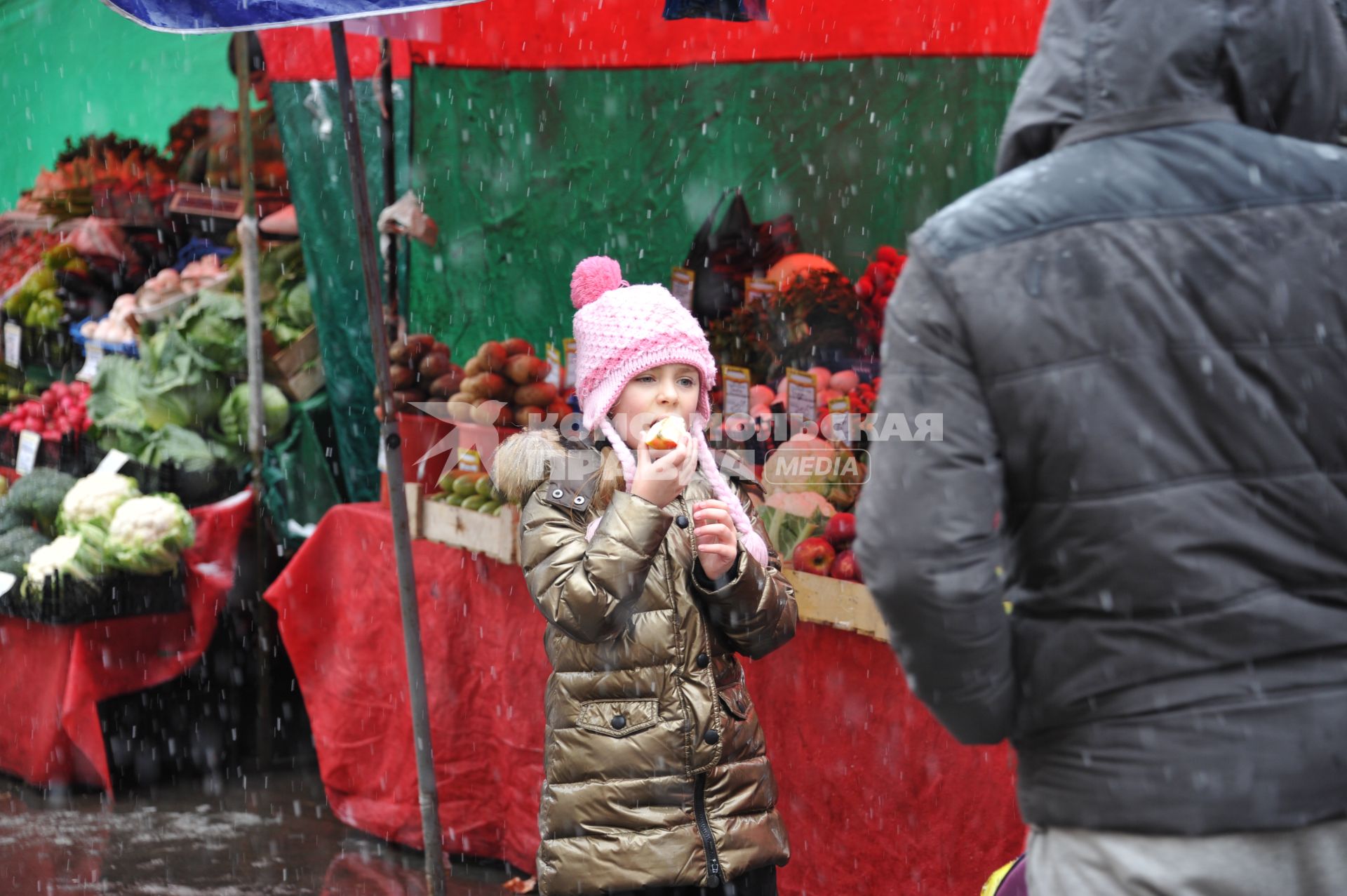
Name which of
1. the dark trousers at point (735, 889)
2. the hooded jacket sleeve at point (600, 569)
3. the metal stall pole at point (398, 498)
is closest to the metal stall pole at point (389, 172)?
the metal stall pole at point (398, 498)

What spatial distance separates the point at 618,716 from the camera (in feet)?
8.59

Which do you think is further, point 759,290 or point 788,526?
point 759,290

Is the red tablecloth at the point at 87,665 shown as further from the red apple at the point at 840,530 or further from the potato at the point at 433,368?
the red apple at the point at 840,530

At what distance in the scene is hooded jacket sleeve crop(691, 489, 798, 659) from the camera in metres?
2.62

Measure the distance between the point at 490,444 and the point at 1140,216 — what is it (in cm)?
312

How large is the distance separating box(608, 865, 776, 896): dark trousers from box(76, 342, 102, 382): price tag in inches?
200

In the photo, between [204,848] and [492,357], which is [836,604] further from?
[204,848]

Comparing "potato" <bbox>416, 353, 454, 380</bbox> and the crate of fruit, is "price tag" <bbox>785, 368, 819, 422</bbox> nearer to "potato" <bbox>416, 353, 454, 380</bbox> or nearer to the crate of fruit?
the crate of fruit

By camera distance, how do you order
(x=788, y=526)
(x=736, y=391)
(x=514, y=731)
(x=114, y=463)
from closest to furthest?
(x=788, y=526)
(x=736, y=391)
(x=514, y=731)
(x=114, y=463)

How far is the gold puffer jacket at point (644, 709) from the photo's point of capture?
101 inches

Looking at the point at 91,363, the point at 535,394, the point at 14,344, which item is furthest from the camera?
the point at 14,344

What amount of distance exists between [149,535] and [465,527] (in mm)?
1706

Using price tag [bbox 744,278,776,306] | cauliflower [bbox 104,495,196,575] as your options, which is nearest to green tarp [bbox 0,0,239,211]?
cauliflower [bbox 104,495,196,575]

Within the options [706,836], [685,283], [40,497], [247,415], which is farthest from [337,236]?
[706,836]
